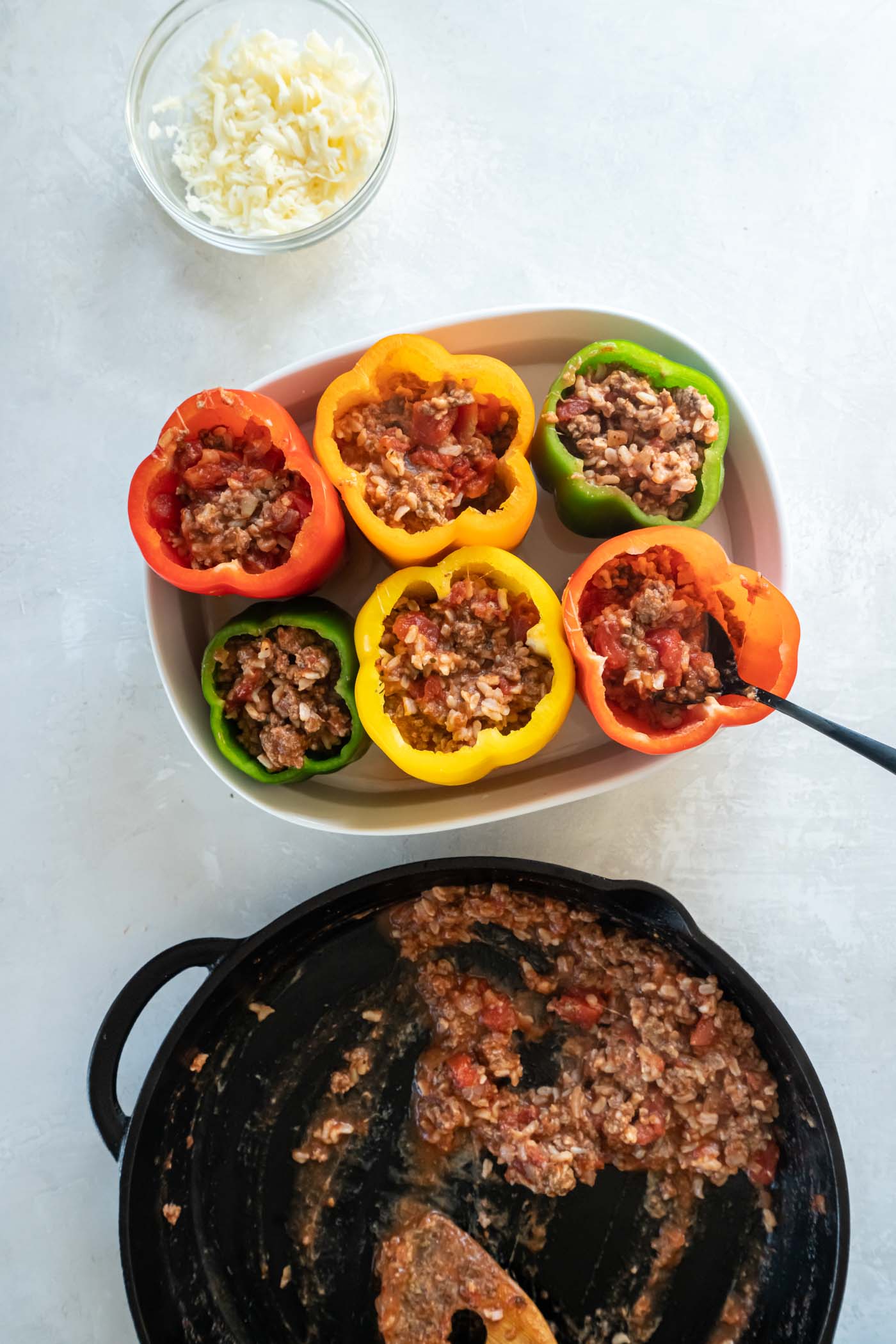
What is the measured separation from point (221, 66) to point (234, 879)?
1.74m

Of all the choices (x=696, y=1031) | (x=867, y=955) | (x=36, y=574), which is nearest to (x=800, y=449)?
(x=867, y=955)

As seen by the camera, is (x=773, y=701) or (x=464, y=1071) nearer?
(x=773, y=701)

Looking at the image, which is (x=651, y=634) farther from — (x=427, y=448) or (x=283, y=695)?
(x=283, y=695)

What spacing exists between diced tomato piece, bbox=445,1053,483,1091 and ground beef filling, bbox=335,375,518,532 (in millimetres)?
1137

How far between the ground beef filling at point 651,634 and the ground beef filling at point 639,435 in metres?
0.12

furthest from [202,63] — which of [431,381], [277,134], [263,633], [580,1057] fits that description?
[580,1057]

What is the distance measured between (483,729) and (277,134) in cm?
128

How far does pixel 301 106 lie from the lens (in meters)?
2.01

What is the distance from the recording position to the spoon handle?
1.56 meters

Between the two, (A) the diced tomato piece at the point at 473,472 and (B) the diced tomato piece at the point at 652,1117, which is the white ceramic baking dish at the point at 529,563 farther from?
(B) the diced tomato piece at the point at 652,1117

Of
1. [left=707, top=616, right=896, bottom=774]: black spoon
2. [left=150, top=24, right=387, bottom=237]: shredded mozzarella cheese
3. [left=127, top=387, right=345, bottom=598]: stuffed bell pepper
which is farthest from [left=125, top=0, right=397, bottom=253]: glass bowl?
[left=707, top=616, right=896, bottom=774]: black spoon

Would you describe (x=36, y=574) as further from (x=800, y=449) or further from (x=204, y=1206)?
(x=800, y=449)

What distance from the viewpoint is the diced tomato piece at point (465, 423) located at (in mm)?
1853

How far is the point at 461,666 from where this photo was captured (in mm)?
1803
